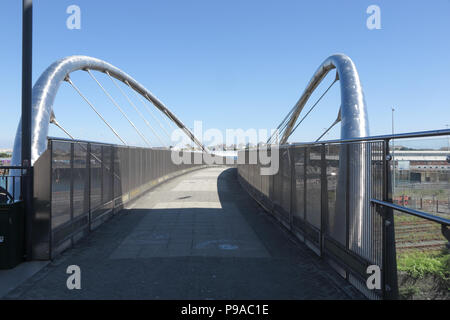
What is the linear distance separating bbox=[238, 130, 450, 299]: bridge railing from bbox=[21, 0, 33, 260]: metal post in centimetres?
535

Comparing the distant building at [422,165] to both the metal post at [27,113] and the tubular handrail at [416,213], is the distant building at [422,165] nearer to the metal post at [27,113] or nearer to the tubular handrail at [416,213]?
the tubular handrail at [416,213]

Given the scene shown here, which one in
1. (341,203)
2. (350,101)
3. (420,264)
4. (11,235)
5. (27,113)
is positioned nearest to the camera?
(420,264)

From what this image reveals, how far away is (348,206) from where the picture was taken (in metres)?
5.59

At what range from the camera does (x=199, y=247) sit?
7.50 metres

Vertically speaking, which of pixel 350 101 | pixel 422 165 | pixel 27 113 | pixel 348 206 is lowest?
pixel 348 206

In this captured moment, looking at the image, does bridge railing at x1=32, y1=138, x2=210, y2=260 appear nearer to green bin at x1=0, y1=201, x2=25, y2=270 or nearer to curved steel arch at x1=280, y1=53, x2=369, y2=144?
green bin at x1=0, y1=201, x2=25, y2=270

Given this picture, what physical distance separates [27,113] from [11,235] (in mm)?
2264

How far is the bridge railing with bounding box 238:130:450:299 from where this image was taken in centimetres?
430

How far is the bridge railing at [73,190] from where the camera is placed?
6523mm

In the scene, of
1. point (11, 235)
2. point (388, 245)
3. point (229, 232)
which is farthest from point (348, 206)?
point (11, 235)

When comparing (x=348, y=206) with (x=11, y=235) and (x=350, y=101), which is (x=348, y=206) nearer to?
(x=11, y=235)

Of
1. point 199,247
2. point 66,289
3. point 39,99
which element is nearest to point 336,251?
point 199,247

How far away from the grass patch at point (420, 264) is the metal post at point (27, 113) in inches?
239
